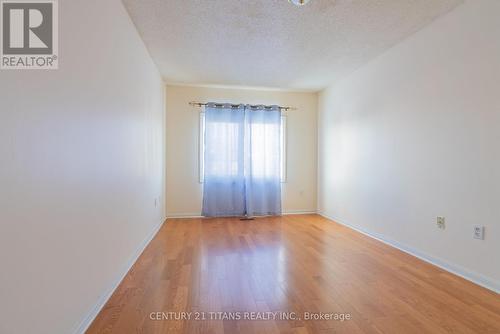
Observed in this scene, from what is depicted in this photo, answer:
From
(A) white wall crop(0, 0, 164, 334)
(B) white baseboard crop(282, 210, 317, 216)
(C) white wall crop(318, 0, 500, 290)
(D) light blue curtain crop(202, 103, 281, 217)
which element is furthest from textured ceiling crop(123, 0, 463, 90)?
(B) white baseboard crop(282, 210, 317, 216)

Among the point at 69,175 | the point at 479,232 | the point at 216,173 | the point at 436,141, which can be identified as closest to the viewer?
the point at 69,175

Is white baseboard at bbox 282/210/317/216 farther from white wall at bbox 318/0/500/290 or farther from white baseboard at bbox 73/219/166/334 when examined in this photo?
white baseboard at bbox 73/219/166/334

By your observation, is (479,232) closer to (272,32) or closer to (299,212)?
(272,32)

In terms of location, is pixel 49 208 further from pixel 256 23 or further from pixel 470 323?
pixel 470 323

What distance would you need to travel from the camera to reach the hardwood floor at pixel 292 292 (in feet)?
5.24

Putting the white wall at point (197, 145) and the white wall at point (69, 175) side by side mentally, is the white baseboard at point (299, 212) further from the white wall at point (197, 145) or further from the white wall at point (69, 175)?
the white wall at point (69, 175)

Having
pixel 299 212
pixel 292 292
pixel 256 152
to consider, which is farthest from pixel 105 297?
pixel 299 212

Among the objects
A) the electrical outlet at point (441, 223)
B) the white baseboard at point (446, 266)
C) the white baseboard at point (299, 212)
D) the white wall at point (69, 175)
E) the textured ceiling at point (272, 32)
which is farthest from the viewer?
the white baseboard at point (299, 212)

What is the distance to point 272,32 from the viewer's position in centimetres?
271

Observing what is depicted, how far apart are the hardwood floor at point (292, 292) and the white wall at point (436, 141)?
0.33m

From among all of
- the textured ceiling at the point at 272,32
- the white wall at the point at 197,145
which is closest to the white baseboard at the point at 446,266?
the white wall at the point at 197,145

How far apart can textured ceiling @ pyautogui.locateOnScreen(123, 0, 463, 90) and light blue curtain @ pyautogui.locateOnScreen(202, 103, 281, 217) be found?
0.96 meters

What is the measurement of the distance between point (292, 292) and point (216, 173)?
9.72ft

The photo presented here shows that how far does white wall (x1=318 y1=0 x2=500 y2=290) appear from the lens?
2.09 metres
